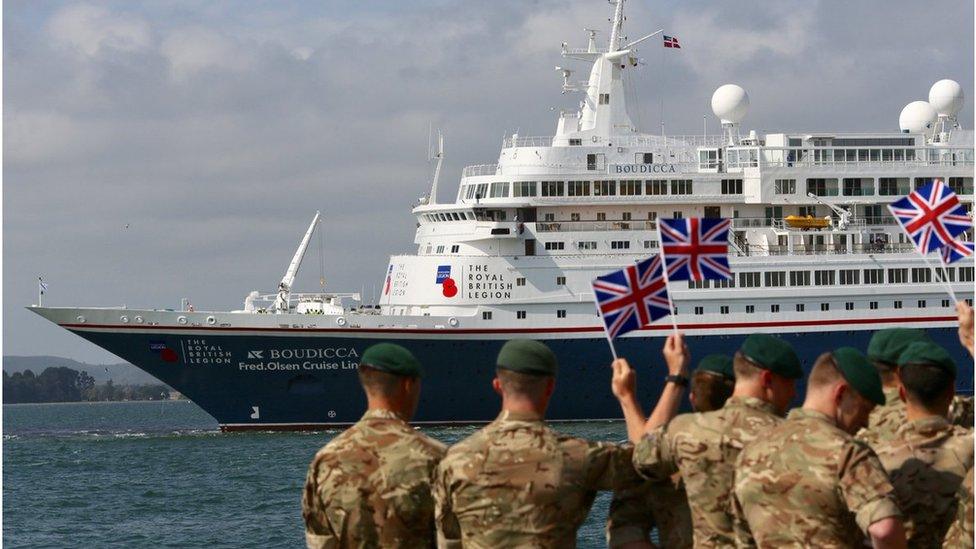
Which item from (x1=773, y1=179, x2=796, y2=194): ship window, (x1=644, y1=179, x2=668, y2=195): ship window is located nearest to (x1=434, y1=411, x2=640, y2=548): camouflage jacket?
(x1=644, y1=179, x2=668, y2=195): ship window

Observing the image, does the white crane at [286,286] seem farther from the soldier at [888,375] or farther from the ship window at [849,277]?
the soldier at [888,375]

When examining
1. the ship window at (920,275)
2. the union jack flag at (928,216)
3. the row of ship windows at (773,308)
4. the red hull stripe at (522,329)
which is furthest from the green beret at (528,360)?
the ship window at (920,275)

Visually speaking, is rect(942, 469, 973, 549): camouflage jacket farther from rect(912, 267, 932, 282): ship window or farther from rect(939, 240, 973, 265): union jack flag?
rect(912, 267, 932, 282): ship window

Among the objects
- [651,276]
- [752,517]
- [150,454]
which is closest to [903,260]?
[150,454]

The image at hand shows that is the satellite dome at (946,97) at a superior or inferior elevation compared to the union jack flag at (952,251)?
superior

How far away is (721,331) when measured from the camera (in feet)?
119

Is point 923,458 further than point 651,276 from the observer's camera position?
No

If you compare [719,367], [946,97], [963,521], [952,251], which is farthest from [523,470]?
[946,97]

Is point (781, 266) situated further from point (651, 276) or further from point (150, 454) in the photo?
point (651, 276)

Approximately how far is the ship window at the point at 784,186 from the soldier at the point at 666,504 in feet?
100

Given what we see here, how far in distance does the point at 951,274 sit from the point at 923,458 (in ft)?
107

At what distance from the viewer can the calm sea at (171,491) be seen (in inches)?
864

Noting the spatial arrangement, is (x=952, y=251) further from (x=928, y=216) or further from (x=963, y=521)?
(x=963, y=521)

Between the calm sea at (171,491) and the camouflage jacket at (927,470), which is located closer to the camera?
the camouflage jacket at (927,470)
